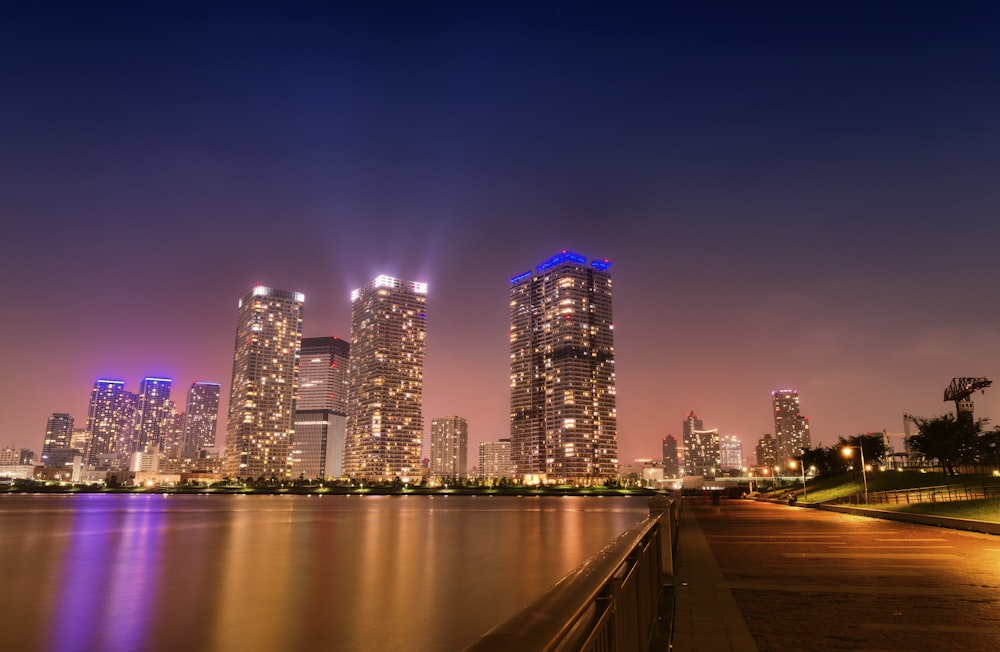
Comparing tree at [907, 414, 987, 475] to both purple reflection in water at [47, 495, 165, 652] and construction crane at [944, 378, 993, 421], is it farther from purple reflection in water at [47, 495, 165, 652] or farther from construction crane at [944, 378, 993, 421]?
purple reflection in water at [47, 495, 165, 652]

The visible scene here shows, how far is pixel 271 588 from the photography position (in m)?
30.2

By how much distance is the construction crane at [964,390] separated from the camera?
8788cm

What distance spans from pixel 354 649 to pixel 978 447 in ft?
248

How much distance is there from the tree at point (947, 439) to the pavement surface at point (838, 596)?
47.2 metres

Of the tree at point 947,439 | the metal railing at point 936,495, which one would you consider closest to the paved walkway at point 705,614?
the metal railing at point 936,495

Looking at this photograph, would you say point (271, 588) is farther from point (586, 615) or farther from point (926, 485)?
point (926, 485)

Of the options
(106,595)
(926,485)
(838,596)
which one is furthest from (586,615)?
(926,485)

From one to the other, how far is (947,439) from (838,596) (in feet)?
208

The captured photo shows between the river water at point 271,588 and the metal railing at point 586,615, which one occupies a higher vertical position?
the metal railing at point 586,615

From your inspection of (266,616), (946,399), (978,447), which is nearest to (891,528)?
(266,616)

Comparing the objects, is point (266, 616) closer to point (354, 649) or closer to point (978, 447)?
point (354, 649)

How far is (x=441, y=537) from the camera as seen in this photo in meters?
55.9

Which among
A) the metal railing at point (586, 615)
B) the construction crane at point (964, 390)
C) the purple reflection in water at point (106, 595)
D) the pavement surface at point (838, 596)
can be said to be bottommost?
the purple reflection in water at point (106, 595)

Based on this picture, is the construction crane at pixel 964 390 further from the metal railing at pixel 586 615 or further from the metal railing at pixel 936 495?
the metal railing at pixel 586 615
